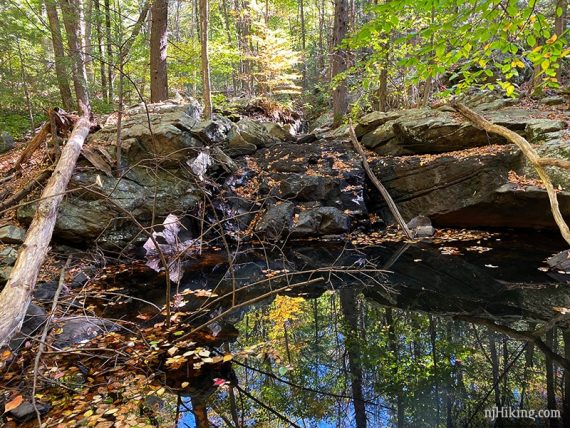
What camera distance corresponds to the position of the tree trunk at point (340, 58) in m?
12.4

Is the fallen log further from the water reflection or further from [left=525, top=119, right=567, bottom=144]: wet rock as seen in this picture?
[left=525, top=119, right=567, bottom=144]: wet rock

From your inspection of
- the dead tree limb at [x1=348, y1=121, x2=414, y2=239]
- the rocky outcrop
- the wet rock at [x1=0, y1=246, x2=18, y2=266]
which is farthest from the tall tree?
the wet rock at [x1=0, y1=246, x2=18, y2=266]

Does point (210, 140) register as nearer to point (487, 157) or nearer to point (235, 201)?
point (235, 201)

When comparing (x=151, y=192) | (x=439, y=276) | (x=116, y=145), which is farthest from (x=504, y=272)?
(x=116, y=145)

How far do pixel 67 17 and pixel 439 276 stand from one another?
1193cm

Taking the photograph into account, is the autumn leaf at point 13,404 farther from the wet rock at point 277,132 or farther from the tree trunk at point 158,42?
the wet rock at point 277,132

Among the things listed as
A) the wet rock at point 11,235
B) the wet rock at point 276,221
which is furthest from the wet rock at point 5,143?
the wet rock at point 276,221

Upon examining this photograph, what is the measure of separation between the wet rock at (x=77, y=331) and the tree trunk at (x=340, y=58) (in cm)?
1000

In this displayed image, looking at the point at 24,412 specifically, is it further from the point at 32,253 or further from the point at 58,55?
the point at 58,55

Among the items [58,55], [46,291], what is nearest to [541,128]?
[46,291]

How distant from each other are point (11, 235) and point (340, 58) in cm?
1139

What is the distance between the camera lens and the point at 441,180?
8.82 meters

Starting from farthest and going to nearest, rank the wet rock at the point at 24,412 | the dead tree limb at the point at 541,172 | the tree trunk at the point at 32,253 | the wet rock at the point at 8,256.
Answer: the wet rock at the point at 8,256 < the dead tree limb at the point at 541,172 < the tree trunk at the point at 32,253 < the wet rock at the point at 24,412

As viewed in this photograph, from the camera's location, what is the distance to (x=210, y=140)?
9.73m
